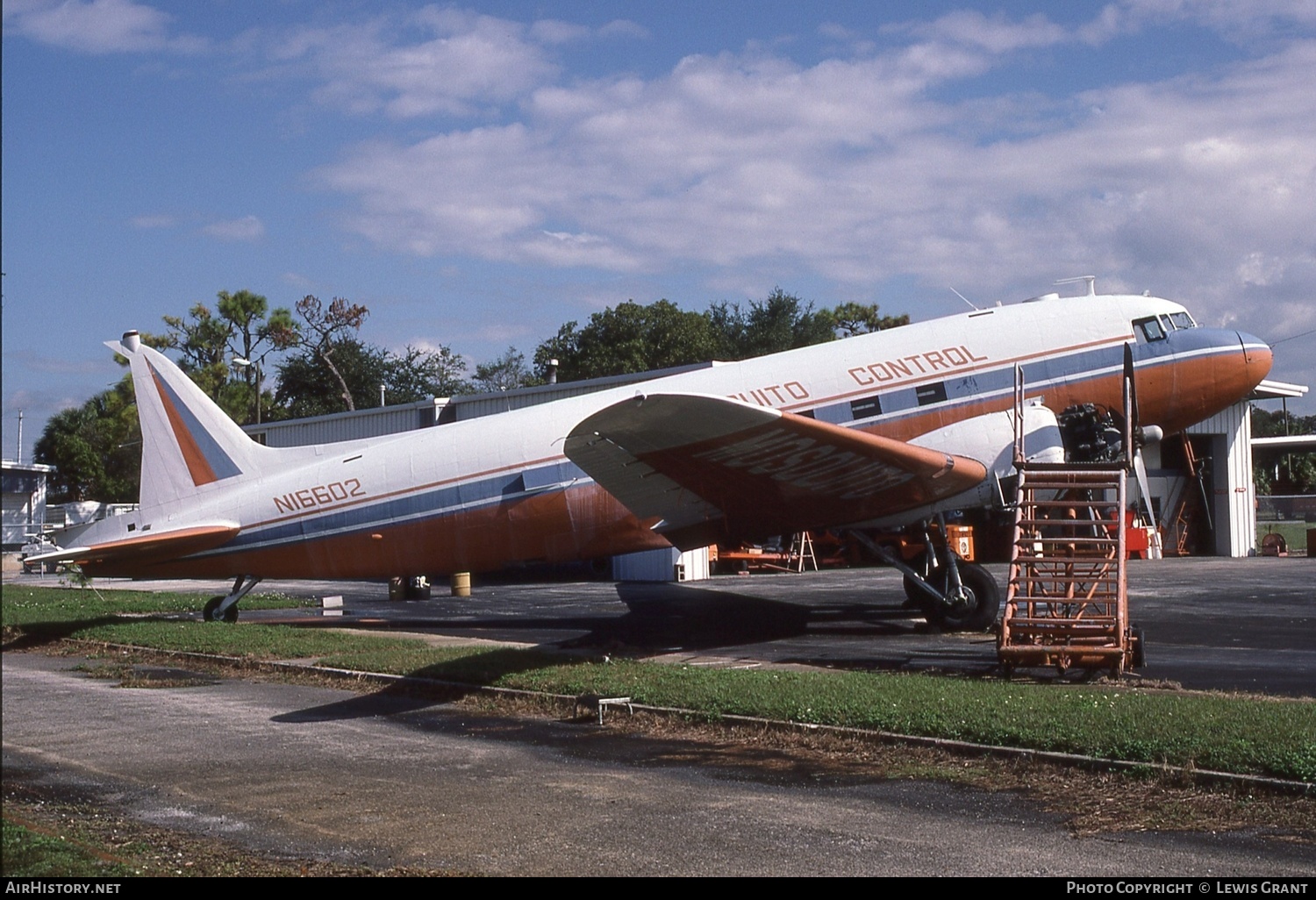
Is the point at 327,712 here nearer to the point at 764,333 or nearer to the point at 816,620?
the point at 816,620

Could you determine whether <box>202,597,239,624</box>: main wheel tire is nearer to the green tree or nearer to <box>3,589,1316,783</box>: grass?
<box>3,589,1316,783</box>: grass

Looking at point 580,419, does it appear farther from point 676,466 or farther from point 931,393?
point 931,393

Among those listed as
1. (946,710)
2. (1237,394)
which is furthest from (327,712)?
(1237,394)

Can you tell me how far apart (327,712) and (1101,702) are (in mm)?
8096

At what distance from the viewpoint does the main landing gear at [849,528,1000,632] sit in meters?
17.2

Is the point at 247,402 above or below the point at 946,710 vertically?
above

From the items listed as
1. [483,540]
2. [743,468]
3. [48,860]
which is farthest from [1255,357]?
[48,860]

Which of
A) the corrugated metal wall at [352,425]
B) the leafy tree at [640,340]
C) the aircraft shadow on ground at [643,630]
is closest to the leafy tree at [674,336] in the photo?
the leafy tree at [640,340]

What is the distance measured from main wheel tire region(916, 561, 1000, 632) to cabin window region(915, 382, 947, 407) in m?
2.60

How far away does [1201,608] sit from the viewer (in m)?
19.7

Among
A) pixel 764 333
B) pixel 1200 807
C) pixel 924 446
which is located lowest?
pixel 1200 807

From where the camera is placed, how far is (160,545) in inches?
761

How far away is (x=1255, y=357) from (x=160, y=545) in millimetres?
18642

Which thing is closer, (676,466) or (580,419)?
(676,466)
